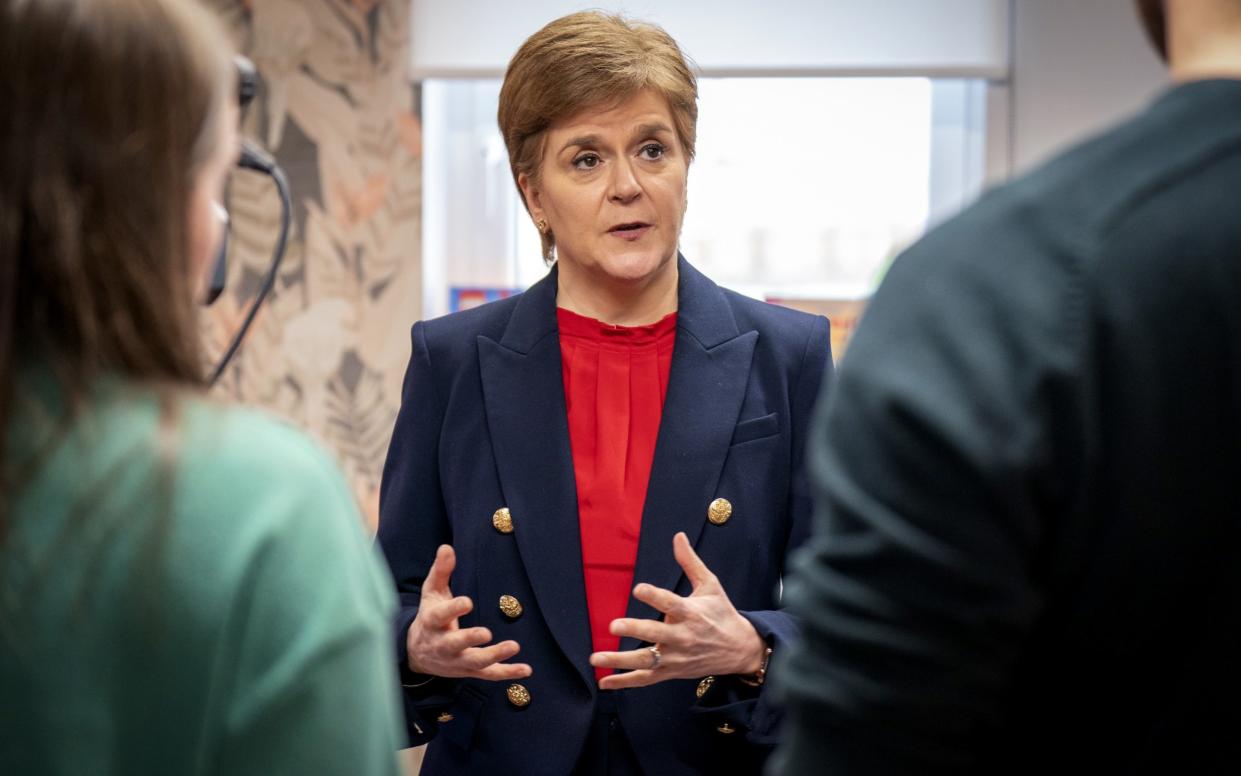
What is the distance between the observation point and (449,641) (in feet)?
5.01

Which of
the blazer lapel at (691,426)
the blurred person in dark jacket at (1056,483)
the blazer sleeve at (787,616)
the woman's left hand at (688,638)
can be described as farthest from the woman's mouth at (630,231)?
the blurred person in dark jacket at (1056,483)

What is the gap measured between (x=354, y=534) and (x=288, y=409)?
2665mm

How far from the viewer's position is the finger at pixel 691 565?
150 cm

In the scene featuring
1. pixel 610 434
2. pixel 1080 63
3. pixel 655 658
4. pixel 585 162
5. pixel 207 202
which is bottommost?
pixel 655 658

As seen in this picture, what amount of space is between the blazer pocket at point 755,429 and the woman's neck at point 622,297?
0.72ft

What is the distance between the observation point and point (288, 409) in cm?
332

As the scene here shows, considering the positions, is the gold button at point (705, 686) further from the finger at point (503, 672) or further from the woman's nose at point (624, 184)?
the woman's nose at point (624, 184)

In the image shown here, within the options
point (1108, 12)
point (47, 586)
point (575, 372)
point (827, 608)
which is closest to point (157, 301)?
point (47, 586)

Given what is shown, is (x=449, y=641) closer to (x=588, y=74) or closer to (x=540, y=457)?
(x=540, y=457)

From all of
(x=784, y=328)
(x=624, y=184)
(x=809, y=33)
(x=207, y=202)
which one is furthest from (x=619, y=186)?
(x=809, y=33)

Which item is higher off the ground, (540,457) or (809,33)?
(809,33)

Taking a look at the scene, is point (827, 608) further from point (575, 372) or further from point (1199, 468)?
point (575, 372)

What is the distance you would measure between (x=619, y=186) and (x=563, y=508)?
0.45 m

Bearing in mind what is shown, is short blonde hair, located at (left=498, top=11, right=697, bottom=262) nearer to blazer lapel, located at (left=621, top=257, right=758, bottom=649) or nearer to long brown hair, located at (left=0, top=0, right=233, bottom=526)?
blazer lapel, located at (left=621, top=257, right=758, bottom=649)
